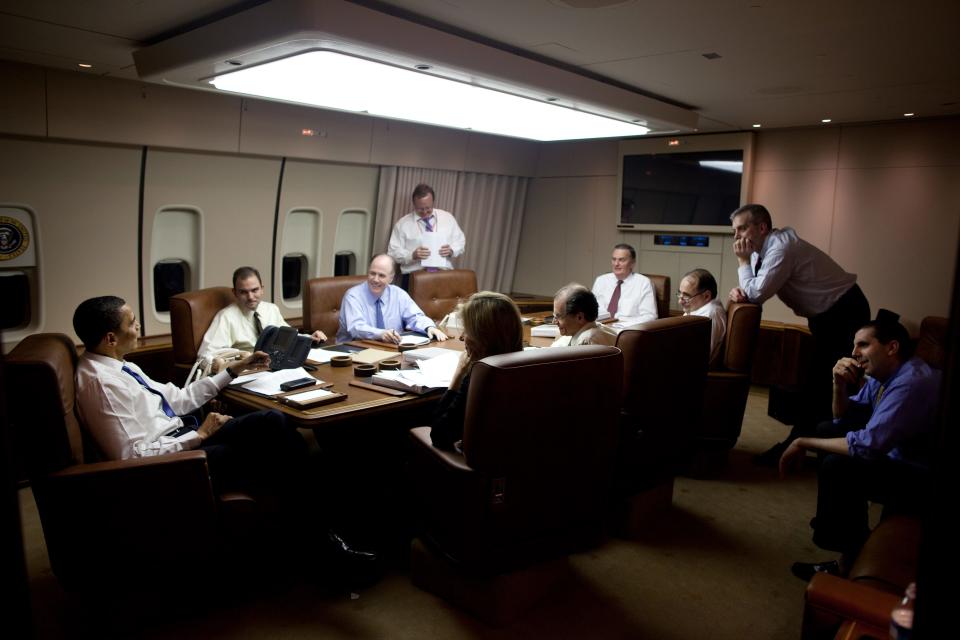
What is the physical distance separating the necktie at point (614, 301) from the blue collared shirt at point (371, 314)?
1810 millimetres

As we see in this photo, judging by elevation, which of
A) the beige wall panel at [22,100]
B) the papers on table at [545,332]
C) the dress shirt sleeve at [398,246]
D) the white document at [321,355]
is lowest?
the white document at [321,355]

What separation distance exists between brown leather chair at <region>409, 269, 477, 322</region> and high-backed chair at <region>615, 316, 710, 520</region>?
2186 mm

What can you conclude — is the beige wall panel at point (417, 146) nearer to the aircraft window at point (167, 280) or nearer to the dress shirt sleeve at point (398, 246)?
the dress shirt sleeve at point (398, 246)

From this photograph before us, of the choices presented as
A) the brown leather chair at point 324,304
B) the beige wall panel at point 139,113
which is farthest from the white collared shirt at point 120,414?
the beige wall panel at point 139,113

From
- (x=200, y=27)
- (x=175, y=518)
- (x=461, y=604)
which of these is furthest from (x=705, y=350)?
(x=200, y=27)

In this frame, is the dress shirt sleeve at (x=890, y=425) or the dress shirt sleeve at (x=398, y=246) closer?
the dress shirt sleeve at (x=890, y=425)

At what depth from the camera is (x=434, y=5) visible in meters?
2.82

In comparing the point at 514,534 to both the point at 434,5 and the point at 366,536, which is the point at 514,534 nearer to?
the point at 366,536

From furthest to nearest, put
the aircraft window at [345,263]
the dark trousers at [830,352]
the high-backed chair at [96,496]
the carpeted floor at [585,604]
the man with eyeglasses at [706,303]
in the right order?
1. the aircraft window at [345,263]
2. the dark trousers at [830,352]
3. the man with eyeglasses at [706,303]
4. the carpeted floor at [585,604]
5. the high-backed chair at [96,496]

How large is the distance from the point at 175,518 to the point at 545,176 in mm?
6224

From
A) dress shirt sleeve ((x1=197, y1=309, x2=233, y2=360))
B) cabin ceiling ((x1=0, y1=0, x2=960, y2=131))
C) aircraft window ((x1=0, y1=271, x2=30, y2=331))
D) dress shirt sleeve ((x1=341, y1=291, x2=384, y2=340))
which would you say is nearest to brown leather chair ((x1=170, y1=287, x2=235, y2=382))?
dress shirt sleeve ((x1=197, y1=309, x2=233, y2=360))

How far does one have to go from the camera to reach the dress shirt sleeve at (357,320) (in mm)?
4250

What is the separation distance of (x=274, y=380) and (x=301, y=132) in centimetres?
294

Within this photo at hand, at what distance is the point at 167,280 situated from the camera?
16.8ft
